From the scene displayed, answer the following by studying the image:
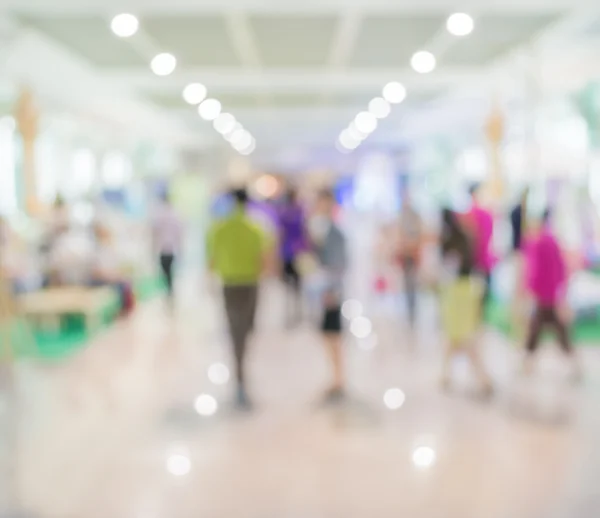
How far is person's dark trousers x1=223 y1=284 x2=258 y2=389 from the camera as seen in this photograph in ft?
18.8

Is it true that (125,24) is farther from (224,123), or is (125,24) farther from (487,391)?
(224,123)

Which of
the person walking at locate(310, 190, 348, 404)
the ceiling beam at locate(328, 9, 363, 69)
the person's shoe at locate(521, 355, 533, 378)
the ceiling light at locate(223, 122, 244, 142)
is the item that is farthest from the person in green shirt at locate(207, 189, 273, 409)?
the ceiling light at locate(223, 122, 244, 142)

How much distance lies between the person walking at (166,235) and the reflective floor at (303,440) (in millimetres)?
2068

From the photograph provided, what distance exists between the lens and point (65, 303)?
29.3 ft

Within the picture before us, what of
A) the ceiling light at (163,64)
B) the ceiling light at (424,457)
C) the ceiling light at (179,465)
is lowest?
the ceiling light at (424,457)

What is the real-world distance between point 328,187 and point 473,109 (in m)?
7.71

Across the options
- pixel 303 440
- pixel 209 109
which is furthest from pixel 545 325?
pixel 209 109

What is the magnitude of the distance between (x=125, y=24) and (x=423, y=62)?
415cm

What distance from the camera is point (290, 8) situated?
22.0ft

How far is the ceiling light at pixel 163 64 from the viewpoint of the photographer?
9.25 meters

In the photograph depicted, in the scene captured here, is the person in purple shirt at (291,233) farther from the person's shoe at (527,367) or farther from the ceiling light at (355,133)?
the ceiling light at (355,133)

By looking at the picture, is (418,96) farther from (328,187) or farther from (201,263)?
(201,263)

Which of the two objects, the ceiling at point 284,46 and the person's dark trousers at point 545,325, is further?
the ceiling at point 284,46

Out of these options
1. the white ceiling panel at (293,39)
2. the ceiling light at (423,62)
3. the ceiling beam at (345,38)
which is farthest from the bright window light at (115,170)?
the ceiling light at (423,62)
